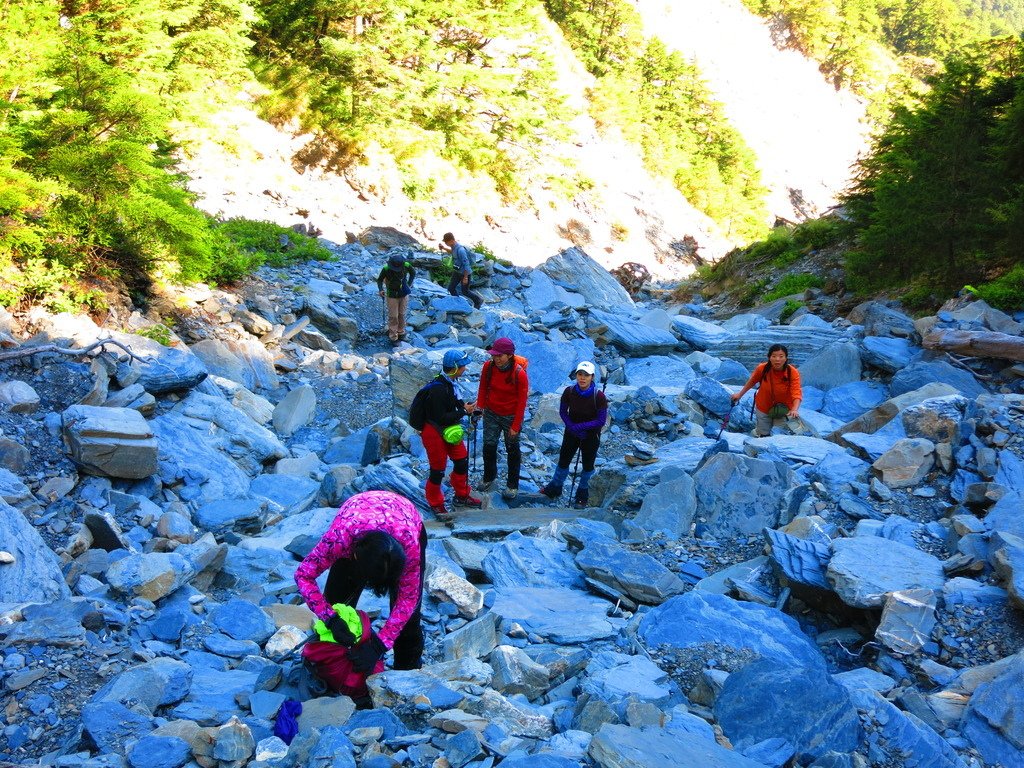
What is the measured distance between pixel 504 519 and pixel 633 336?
288 inches

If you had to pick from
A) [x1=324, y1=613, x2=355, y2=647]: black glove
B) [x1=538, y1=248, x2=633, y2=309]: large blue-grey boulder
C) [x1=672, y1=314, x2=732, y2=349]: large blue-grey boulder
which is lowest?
[x1=324, y1=613, x2=355, y2=647]: black glove

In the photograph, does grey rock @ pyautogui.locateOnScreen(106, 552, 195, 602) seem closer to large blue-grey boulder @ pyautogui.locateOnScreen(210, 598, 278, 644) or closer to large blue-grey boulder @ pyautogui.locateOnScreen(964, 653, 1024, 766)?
large blue-grey boulder @ pyautogui.locateOnScreen(210, 598, 278, 644)

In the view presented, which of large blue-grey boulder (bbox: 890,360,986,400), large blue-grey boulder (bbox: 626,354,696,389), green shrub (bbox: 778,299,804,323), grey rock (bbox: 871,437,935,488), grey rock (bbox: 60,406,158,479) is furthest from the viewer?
green shrub (bbox: 778,299,804,323)

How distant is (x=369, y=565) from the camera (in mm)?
4016

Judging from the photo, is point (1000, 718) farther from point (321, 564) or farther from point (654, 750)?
point (321, 564)

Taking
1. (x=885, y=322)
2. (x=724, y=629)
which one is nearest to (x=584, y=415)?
(x=724, y=629)

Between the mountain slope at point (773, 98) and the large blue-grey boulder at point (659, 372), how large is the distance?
33.2m

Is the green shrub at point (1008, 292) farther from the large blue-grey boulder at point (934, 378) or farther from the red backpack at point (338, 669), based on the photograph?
the red backpack at point (338, 669)

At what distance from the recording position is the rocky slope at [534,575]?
3930 millimetres

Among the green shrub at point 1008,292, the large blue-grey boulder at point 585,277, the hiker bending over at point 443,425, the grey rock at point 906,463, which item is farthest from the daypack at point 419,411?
the large blue-grey boulder at point 585,277

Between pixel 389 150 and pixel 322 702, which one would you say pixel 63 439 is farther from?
pixel 389 150

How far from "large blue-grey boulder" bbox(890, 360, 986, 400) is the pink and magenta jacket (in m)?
9.41

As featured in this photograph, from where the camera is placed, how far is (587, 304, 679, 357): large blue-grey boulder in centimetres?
1405

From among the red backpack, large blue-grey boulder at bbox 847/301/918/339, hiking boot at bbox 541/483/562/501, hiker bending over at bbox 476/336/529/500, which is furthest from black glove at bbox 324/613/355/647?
large blue-grey boulder at bbox 847/301/918/339
